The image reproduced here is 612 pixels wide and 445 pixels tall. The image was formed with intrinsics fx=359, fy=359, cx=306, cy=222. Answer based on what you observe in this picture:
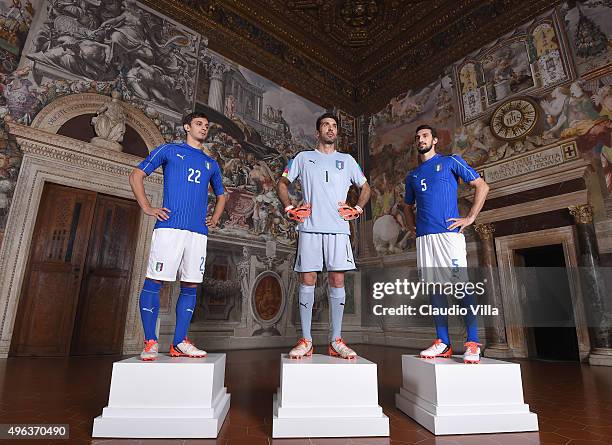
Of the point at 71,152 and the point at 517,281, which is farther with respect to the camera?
the point at 517,281

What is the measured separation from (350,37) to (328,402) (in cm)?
1128

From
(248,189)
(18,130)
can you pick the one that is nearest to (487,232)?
(248,189)

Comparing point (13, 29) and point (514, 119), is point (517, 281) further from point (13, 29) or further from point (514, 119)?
point (13, 29)

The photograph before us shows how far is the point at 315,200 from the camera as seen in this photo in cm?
292

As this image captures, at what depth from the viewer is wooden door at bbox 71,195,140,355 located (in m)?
6.32

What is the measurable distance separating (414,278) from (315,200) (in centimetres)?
734

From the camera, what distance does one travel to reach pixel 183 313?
9.45ft

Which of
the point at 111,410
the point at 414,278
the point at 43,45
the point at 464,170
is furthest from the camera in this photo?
the point at 414,278

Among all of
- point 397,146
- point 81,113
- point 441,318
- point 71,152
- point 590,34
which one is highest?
point 590,34

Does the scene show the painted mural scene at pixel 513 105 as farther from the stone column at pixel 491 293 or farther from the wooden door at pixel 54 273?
the wooden door at pixel 54 273

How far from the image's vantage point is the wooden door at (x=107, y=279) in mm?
6316

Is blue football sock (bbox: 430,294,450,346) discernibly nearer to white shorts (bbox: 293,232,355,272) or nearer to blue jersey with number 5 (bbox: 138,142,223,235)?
white shorts (bbox: 293,232,355,272)

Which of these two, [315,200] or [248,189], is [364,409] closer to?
[315,200]

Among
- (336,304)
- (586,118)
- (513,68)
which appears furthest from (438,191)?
(513,68)
